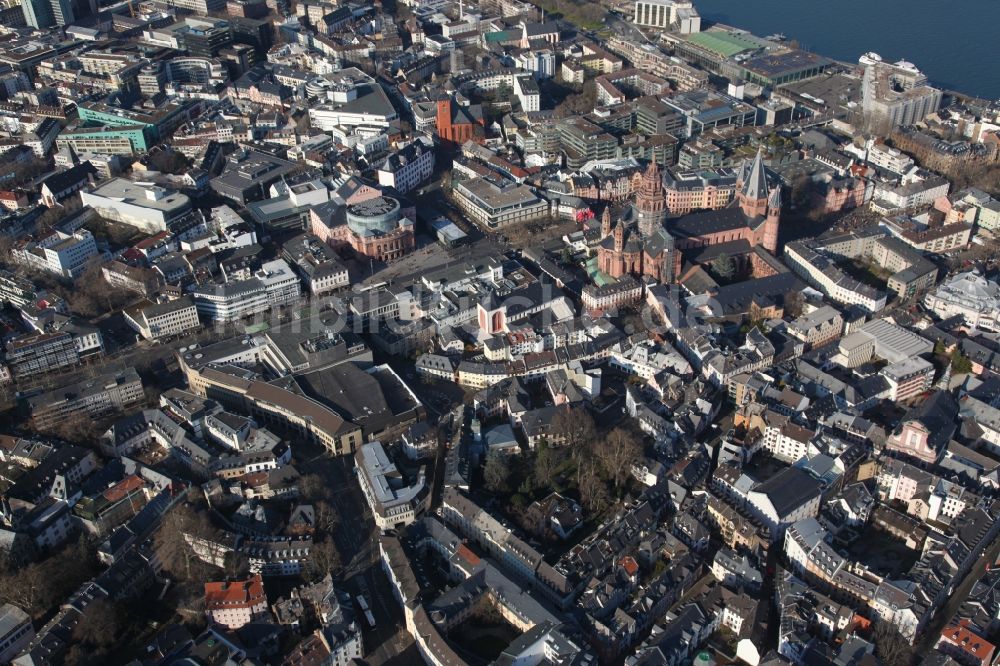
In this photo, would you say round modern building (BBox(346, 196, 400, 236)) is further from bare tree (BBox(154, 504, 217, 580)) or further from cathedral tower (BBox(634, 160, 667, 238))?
bare tree (BBox(154, 504, 217, 580))

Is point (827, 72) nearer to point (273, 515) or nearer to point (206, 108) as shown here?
point (206, 108)

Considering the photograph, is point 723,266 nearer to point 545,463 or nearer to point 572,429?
point 572,429

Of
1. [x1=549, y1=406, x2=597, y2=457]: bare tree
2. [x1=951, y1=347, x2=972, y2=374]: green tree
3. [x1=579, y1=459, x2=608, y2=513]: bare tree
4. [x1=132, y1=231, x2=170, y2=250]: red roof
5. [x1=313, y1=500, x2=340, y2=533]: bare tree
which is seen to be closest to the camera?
[x1=313, y1=500, x2=340, y2=533]: bare tree

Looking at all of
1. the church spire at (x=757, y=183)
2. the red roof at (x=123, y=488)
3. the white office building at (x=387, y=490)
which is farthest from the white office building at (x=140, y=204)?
the church spire at (x=757, y=183)

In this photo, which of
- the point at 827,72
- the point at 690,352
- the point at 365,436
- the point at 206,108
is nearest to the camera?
the point at 365,436

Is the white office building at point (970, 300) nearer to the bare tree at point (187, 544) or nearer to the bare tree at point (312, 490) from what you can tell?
the bare tree at point (312, 490)

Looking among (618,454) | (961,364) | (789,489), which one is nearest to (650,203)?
(961,364)

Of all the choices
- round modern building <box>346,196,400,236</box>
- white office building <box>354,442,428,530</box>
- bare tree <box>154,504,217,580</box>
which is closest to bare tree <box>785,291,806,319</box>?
white office building <box>354,442,428,530</box>

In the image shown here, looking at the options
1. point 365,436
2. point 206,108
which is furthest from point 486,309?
point 206,108
